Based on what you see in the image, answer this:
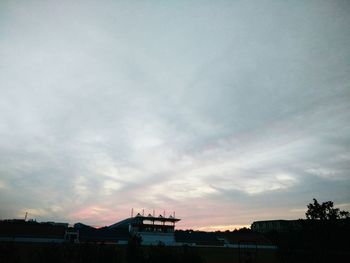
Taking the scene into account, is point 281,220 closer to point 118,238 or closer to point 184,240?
point 184,240

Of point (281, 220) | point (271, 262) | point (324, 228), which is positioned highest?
point (281, 220)

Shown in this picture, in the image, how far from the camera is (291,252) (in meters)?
25.3

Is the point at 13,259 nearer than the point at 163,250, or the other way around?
the point at 13,259

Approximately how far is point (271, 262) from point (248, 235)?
63.5 meters

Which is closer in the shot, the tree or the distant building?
the tree

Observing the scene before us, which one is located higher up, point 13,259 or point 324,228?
point 324,228

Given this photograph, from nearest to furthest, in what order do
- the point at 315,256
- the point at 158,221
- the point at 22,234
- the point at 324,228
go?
the point at 324,228 → the point at 315,256 → the point at 22,234 → the point at 158,221

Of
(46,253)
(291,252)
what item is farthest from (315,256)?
(46,253)

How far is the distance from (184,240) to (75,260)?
8549 centimetres

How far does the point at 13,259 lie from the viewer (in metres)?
13.2

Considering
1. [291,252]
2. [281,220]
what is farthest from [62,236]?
[281,220]

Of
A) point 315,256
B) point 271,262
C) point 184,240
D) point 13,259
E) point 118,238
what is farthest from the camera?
point 184,240

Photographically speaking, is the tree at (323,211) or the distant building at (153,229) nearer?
the tree at (323,211)

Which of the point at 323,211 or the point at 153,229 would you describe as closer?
the point at 323,211
